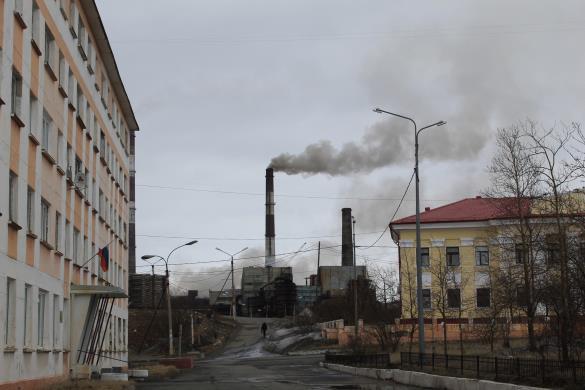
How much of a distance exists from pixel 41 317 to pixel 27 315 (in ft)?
7.62

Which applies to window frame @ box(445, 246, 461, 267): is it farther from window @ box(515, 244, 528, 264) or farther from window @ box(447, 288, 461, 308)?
window @ box(515, 244, 528, 264)

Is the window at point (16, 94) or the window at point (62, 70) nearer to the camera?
the window at point (16, 94)

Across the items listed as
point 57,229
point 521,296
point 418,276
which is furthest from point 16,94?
point 521,296

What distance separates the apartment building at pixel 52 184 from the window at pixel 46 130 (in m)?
0.05

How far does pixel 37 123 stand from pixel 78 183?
689 centimetres

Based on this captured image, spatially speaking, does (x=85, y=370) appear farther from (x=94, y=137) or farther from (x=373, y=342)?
(x=373, y=342)

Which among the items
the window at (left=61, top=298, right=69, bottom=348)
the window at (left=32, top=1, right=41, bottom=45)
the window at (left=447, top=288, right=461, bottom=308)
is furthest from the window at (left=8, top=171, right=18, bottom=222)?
the window at (left=447, top=288, right=461, bottom=308)

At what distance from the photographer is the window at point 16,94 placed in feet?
69.9

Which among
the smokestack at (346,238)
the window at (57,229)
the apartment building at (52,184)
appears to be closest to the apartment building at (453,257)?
the smokestack at (346,238)

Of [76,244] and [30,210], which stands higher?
[30,210]

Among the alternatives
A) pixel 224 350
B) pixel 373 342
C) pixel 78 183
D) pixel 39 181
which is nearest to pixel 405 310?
pixel 373 342

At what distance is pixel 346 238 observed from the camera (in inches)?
3780

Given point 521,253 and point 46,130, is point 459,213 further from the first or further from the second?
point 46,130

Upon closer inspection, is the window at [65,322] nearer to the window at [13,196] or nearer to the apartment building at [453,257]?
the window at [13,196]
